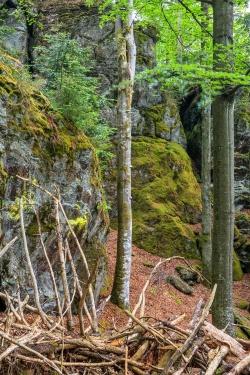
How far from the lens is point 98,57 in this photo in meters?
16.0

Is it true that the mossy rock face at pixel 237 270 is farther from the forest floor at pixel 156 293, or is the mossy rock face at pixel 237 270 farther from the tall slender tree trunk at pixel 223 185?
the tall slender tree trunk at pixel 223 185

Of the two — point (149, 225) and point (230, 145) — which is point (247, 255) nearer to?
point (149, 225)

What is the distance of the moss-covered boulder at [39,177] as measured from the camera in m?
6.04

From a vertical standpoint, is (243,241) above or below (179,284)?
above

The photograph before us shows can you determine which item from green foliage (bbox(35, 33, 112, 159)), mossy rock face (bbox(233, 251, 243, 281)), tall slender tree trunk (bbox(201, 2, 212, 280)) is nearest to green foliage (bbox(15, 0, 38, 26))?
green foliage (bbox(35, 33, 112, 159))

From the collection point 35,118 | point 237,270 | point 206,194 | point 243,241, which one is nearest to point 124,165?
point 35,118

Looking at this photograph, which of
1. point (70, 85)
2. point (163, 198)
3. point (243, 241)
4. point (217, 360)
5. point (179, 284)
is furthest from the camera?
point (243, 241)

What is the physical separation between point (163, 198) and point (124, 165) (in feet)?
20.0

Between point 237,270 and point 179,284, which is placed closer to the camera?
point 179,284

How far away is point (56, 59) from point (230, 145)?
539cm

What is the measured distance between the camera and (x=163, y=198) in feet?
49.4

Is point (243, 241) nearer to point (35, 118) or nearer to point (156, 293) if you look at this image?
point (156, 293)

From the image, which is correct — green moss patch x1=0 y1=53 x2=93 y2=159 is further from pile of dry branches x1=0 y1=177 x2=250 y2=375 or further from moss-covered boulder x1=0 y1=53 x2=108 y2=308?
pile of dry branches x1=0 y1=177 x2=250 y2=375

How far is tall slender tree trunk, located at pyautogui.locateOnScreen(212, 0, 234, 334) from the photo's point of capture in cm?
540
